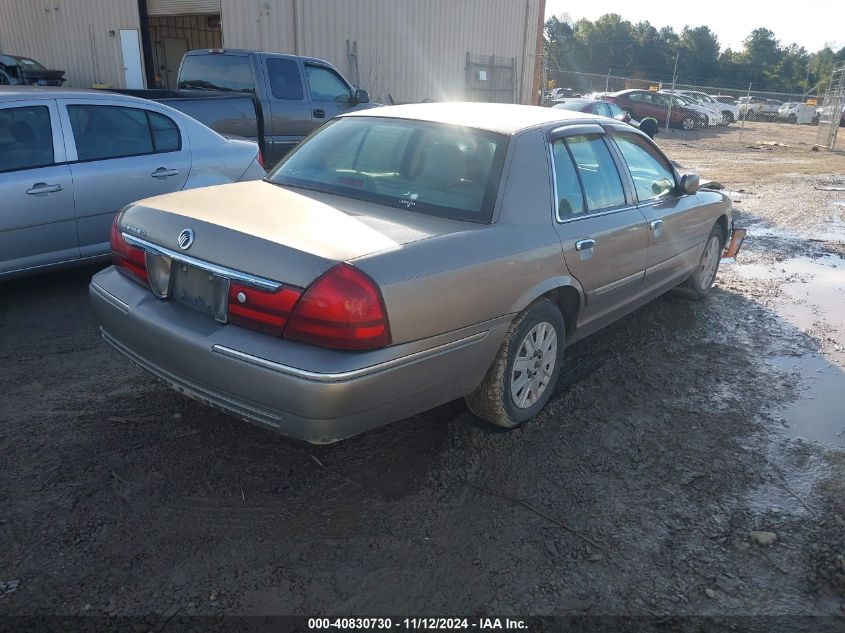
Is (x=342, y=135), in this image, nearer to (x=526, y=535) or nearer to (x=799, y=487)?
(x=526, y=535)

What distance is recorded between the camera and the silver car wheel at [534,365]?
3.54m

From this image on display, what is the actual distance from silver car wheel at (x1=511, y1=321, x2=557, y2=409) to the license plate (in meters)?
1.45

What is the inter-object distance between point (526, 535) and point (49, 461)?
7.09 feet

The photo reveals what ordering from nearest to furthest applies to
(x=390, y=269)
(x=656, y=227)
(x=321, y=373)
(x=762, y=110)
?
(x=321, y=373)
(x=390, y=269)
(x=656, y=227)
(x=762, y=110)

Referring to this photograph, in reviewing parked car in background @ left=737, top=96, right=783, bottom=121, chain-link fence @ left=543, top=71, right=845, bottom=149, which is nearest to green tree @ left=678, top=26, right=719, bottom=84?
parked car in background @ left=737, top=96, right=783, bottom=121

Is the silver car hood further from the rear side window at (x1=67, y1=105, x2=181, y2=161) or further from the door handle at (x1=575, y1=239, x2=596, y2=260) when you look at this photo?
the rear side window at (x1=67, y1=105, x2=181, y2=161)

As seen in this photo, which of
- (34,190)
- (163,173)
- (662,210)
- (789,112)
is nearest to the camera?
(662,210)

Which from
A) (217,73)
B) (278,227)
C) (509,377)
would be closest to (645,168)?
(509,377)

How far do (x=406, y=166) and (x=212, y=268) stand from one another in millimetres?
1273

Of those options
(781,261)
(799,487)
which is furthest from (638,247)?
(781,261)

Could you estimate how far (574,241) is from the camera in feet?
12.1

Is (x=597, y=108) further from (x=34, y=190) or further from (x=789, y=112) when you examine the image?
(x=789, y=112)

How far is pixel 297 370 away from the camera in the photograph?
2621mm

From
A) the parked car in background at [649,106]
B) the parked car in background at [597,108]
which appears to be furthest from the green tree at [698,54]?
the parked car in background at [597,108]
